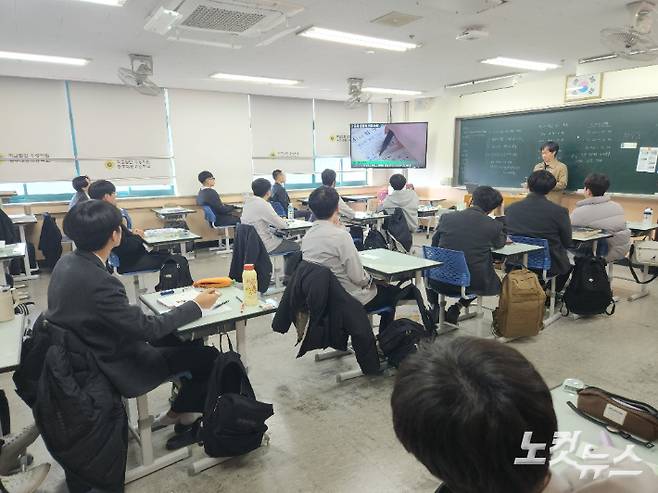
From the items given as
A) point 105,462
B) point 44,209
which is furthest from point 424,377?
point 44,209

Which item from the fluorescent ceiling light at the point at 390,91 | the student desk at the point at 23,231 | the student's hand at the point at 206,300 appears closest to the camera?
the student's hand at the point at 206,300

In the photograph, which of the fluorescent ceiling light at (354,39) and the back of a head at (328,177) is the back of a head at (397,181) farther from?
the fluorescent ceiling light at (354,39)

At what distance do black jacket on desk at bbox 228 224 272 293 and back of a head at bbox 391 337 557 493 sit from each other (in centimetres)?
340

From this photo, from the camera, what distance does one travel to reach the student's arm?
5.66 feet

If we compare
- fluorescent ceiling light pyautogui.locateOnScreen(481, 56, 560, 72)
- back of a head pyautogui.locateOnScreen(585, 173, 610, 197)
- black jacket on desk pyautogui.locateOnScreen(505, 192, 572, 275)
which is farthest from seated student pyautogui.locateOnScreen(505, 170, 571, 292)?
fluorescent ceiling light pyautogui.locateOnScreen(481, 56, 560, 72)

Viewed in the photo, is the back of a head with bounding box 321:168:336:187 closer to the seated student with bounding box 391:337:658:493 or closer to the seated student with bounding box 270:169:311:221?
the seated student with bounding box 270:169:311:221

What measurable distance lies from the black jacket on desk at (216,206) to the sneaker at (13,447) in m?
5.15

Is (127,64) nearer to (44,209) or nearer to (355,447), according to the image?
(44,209)

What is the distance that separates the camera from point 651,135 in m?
5.57

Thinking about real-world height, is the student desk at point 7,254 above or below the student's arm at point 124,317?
below

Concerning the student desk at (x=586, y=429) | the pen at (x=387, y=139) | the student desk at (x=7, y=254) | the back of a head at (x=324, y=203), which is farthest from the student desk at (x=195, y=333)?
the pen at (x=387, y=139)

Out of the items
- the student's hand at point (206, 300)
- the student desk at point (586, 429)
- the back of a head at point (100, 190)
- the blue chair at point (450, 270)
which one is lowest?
the blue chair at point (450, 270)

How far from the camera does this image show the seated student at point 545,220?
3.62 meters

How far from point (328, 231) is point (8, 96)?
6081 mm
